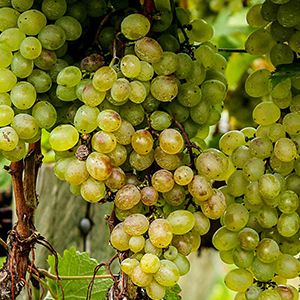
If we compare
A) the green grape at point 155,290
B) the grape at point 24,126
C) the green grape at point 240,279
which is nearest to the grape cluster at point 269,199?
the green grape at point 240,279

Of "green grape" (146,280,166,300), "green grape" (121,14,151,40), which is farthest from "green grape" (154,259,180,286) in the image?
"green grape" (121,14,151,40)

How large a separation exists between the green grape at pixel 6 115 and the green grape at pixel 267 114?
9.9 inches

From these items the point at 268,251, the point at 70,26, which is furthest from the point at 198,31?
the point at 268,251

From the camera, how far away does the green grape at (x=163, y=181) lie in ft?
2.09

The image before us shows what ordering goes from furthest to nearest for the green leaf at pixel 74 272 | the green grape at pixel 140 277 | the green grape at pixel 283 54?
the green leaf at pixel 74 272 < the green grape at pixel 283 54 < the green grape at pixel 140 277

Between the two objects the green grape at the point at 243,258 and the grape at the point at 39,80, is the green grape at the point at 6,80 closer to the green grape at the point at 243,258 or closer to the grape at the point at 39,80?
the grape at the point at 39,80

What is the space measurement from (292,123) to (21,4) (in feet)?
0.97

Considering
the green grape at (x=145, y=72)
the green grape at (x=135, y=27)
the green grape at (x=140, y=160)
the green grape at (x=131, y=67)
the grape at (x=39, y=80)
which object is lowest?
the green grape at (x=140, y=160)

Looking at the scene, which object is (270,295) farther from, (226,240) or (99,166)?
(99,166)

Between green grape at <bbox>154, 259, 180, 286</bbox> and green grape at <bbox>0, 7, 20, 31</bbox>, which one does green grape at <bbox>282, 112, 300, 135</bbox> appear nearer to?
green grape at <bbox>154, 259, 180, 286</bbox>

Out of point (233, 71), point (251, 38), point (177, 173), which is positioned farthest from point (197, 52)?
point (233, 71)

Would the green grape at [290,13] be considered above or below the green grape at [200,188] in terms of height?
above

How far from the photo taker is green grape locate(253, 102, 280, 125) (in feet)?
2.32

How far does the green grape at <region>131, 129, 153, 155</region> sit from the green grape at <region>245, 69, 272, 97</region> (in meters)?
0.17
